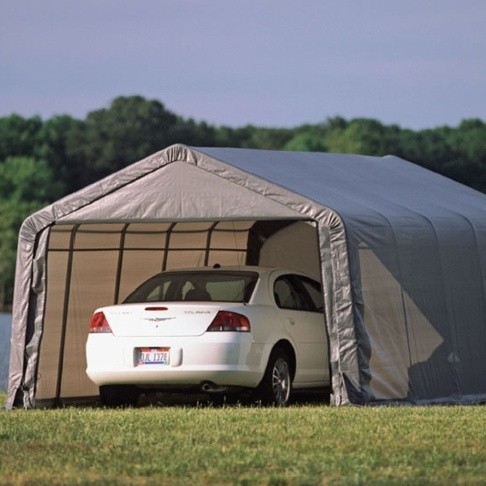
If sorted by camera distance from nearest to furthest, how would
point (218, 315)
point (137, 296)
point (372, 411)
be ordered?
point (372, 411), point (218, 315), point (137, 296)

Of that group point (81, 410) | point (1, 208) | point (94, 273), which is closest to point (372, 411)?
point (81, 410)

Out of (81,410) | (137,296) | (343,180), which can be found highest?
(343,180)

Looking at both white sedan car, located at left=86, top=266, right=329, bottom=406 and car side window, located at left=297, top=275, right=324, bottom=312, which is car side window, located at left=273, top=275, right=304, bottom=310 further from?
car side window, located at left=297, top=275, right=324, bottom=312

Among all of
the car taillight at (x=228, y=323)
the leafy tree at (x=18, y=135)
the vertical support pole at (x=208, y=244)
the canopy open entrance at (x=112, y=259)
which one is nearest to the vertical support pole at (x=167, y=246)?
the canopy open entrance at (x=112, y=259)

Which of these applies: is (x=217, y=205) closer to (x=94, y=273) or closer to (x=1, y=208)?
(x=94, y=273)

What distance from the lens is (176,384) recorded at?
17609mm

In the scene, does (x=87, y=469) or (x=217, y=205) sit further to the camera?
(x=217, y=205)

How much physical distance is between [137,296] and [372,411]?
333 centimetres

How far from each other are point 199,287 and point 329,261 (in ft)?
4.82

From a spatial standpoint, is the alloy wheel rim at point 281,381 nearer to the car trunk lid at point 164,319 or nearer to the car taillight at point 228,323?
the car taillight at point 228,323

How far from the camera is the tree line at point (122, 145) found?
9462 centimetres

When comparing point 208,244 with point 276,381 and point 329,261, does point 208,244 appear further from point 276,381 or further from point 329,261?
point 329,261

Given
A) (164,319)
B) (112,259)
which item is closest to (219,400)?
(164,319)

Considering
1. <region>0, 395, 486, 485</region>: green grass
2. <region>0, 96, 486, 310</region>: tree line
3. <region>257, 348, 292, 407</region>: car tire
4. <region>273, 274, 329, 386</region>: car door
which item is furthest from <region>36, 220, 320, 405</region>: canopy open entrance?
<region>0, 96, 486, 310</region>: tree line
